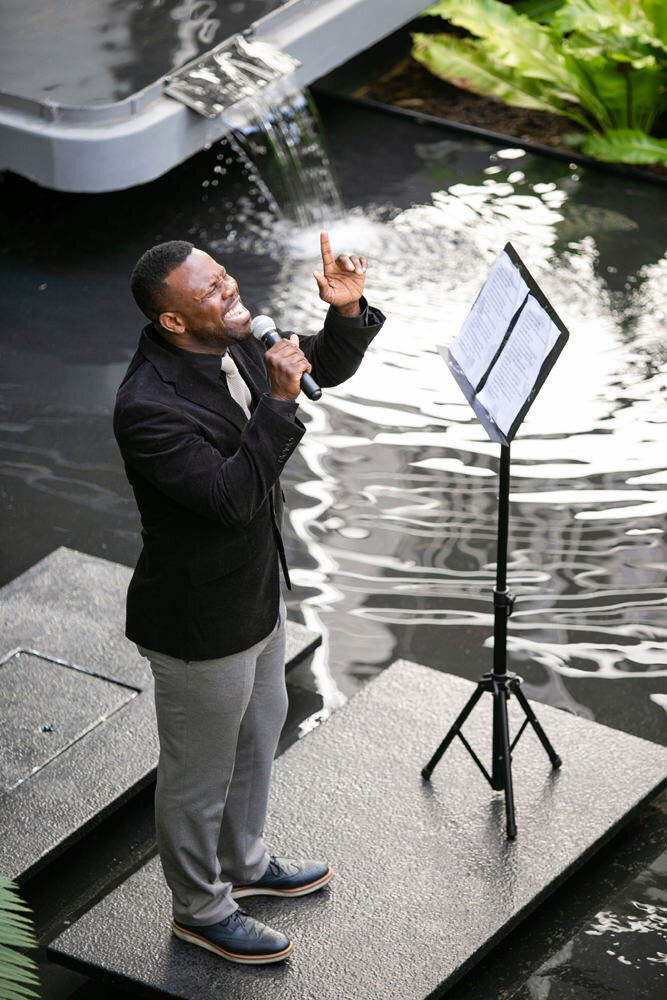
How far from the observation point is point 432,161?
7203mm

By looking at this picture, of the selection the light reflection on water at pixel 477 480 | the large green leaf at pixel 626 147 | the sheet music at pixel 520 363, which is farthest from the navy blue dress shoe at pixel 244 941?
the large green leaf at pixel 626 147

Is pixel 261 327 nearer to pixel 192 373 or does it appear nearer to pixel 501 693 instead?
pixel 192 373

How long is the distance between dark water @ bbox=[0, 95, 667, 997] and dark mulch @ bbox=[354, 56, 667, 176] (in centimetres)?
24

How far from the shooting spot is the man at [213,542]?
8.80 ft

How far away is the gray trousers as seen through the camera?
9.57 ft

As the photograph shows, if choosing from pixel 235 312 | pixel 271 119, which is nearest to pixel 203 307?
pixel 235 312

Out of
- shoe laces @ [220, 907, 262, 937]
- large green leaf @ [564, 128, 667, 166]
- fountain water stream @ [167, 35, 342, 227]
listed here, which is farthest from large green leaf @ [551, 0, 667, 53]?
shoe laces @ [220, 907, 262, 937]

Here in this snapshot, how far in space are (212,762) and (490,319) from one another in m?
1.16

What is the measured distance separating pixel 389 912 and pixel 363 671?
3.60 ft

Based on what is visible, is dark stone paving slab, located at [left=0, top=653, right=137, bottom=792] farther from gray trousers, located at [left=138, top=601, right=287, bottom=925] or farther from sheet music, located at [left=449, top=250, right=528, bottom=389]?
sheet music, located at [left=449, top=250, right=528, bottom=389]

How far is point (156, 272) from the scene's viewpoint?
2.72 m

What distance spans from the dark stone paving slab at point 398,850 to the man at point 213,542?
0.33 feet

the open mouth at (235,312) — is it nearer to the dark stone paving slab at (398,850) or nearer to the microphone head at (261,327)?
the microphone head at (261,327)

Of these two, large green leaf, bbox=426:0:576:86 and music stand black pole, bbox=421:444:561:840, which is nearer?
music stand black pole, bbox=421:444:561:840
